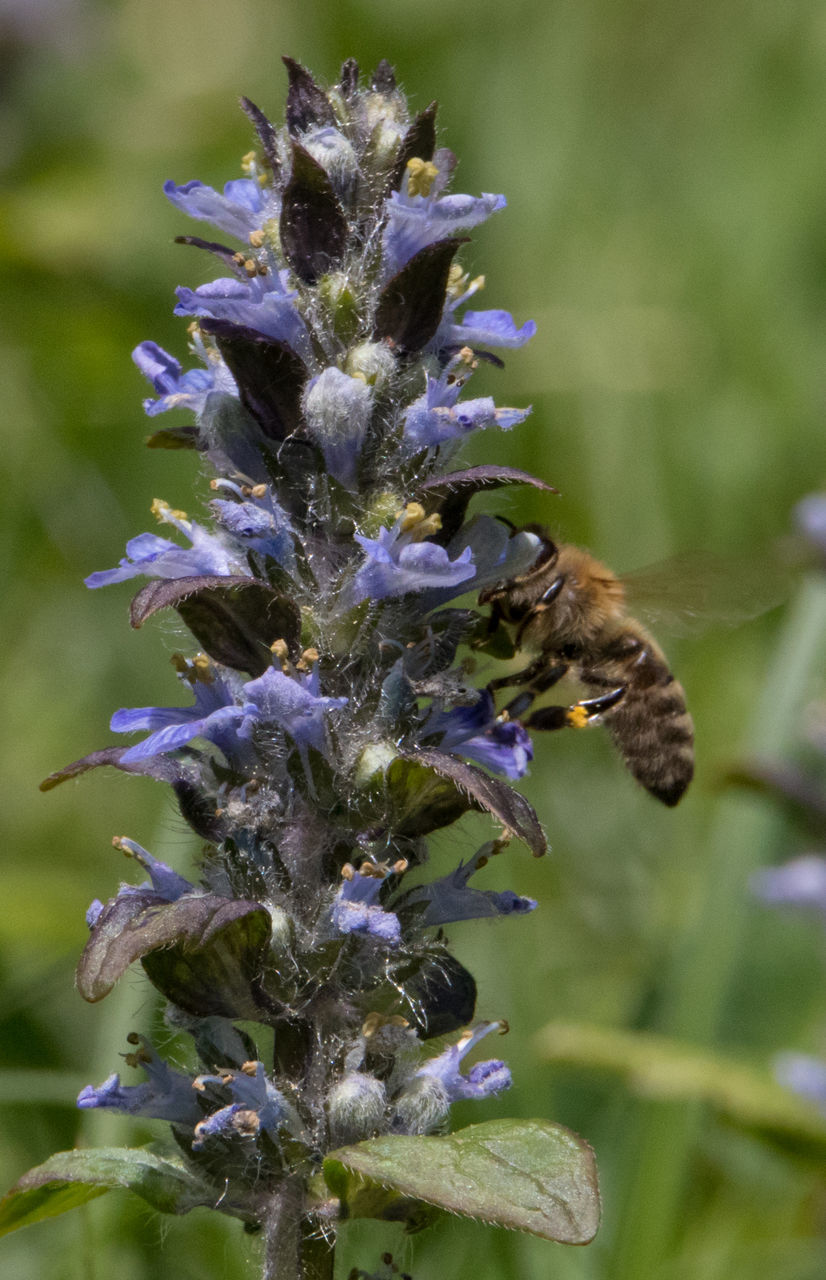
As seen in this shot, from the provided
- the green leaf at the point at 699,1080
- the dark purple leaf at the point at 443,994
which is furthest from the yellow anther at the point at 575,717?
the green leaf at the point at 699,1080

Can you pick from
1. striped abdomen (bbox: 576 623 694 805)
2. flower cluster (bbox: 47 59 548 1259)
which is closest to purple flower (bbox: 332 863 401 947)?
flower cluster (bbox: 47 59 548 1259)

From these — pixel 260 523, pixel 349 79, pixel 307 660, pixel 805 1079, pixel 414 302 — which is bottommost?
pixel 805 1079

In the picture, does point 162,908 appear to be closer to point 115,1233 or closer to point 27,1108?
point 115,1233

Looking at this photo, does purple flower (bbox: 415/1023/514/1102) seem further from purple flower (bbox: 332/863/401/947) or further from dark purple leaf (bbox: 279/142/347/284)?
dark purple leaf (bbox: 279/142/347/284)

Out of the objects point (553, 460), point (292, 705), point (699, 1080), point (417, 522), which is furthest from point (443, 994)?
point (553, 460)

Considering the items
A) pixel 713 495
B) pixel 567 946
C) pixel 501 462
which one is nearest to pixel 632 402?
pixel 713 495

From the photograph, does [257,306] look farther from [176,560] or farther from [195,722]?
[195,722]
